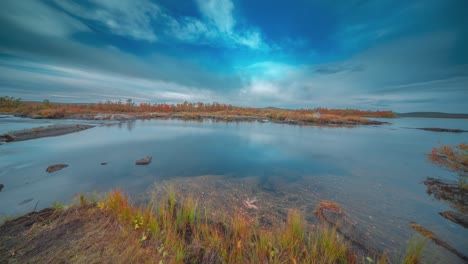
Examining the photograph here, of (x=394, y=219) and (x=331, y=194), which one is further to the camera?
(x=331, y=194)

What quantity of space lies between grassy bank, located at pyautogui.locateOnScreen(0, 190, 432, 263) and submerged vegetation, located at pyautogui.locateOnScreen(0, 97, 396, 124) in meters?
39.4

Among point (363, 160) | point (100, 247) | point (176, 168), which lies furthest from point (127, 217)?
point (363, 160)

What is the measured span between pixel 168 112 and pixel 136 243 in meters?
70.8

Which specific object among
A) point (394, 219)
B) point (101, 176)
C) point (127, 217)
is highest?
point (127, 217)

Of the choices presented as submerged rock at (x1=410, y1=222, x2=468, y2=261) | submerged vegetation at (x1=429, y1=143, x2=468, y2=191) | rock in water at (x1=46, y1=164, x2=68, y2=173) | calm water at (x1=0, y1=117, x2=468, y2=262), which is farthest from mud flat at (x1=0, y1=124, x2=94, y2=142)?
submerged vegetation at (x1=429, y1=143, x2=468, y2=191)

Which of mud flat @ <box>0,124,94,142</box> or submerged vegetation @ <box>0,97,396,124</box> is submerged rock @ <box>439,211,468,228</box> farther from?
submerged vegetation @ <box>0,97,396,124</box>

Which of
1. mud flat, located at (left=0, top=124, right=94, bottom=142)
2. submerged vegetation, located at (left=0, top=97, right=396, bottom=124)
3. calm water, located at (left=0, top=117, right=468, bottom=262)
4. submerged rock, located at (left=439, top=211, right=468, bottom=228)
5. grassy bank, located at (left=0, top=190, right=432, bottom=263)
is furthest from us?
submerged vegetation, located at (left=0, top=97, right=396, bottom=124)

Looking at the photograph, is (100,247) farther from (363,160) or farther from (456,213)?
(363,160)

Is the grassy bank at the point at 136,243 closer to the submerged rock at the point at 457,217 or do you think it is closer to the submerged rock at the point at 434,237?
the submerged rock at the point at 434,237

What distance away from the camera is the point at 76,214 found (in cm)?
334

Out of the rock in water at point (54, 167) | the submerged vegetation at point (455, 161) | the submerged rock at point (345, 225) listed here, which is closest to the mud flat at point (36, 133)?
the rock in water at point (54, 167)

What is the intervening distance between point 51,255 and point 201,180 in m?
4.93

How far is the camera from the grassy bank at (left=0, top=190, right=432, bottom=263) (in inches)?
94.0

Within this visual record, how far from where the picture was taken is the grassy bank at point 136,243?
94.0 inches
